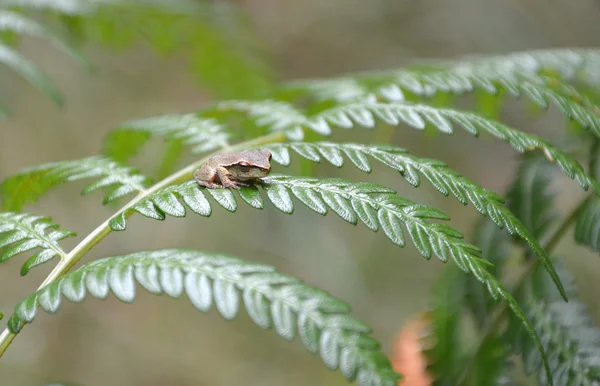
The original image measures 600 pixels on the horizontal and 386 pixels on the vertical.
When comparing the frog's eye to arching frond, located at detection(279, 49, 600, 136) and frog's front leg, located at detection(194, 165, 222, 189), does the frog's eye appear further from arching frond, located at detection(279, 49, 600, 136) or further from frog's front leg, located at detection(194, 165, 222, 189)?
arching frond, located at detection(279, 49, 600, 136)

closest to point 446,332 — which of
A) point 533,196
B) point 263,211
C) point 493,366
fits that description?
point 493,366

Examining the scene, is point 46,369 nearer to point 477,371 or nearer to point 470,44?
point 477,371

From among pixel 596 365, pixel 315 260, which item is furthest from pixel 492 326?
pixel 315 260

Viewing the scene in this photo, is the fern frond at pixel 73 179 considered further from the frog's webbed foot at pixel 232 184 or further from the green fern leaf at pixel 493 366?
the green fern leaf at pixel 493 366

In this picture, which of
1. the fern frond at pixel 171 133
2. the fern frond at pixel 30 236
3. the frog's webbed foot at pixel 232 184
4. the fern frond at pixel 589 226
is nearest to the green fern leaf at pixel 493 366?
the fern frond at pixel 589 226

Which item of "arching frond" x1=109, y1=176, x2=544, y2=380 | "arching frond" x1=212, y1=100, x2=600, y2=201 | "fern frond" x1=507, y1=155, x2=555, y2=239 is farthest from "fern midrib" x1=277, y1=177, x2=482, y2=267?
"fern frond" x1=507, y1=155, x2=555, y2=239

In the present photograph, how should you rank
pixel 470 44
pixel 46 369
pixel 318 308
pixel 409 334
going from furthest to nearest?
Result: pixel 470 44 → pixel 46 369 → pixel 409 334 → pixel 318 308
